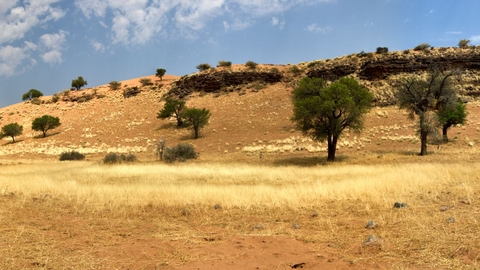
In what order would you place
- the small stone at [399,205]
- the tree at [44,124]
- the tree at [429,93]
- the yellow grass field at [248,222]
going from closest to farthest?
1. the yellow grass field at [248,222]
2. the small stone at [399,205]
3. the tree at [429,93]
4. the tree at [44,124]

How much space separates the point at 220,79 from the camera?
6744 centimetres

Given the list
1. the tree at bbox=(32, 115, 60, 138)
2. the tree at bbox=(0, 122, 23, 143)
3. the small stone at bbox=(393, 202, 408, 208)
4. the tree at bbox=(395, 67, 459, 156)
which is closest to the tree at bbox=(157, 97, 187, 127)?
the tree at bbox=(32, 115, 60, 138)

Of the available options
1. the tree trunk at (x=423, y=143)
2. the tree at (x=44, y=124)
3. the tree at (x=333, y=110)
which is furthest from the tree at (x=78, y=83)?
the tree trunk at (x=423, y=143)

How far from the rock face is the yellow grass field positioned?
53.7 metres

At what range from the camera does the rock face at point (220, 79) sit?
66.0 metres

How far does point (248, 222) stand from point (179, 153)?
24.9m

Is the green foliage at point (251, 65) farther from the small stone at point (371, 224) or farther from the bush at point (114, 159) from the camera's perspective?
the small stone at point (371, 224)

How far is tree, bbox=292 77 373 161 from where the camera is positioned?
27.4 m

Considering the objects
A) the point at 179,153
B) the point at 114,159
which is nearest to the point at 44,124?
the point at 114,159

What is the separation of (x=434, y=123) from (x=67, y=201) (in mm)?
28254

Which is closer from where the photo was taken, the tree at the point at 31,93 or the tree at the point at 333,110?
the tree at the point at 333,110

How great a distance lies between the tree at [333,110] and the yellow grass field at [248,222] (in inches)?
539

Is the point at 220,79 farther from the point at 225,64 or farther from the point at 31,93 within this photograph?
the point at 31,93

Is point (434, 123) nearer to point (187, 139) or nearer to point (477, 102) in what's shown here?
point (477, 102)
